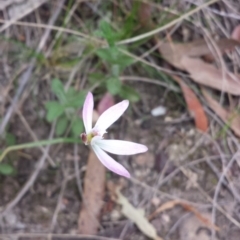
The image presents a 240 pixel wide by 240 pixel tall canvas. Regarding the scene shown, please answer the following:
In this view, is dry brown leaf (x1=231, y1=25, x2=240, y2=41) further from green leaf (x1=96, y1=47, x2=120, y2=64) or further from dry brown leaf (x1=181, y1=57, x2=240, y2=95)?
green leaf (x1=96, y1=47, x2=120, y2=64)

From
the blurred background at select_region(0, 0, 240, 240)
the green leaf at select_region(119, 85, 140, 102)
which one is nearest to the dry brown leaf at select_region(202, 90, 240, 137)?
the blurred background at select_region(0, 0, 240, 240)

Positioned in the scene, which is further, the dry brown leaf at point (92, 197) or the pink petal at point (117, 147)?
the dry brown leaf at point (92, 197)

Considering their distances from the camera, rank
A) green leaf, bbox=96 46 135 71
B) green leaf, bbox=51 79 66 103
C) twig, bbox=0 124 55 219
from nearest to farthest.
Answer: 1. green leaf, bbox=96 46 135 71
2. green leaf, bbox=51 79 66 103
3. twig, bbox=0 124 55 219

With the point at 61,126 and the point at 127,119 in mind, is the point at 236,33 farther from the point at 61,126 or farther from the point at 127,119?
the point at 61,126

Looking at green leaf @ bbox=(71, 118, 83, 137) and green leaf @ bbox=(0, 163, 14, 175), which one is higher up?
green leaf @ bbox=(71, 118, 83, 137)

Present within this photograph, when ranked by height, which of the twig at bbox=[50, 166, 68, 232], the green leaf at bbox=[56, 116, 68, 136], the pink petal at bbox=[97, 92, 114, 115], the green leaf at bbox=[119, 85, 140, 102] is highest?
the green leaf at bbox=[119, 85, 140, 102]

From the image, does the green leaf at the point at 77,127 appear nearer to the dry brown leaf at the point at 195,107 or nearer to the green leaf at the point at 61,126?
the green leaf at the point at 61,126

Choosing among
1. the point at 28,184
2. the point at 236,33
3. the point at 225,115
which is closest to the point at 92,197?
the point at 28,184

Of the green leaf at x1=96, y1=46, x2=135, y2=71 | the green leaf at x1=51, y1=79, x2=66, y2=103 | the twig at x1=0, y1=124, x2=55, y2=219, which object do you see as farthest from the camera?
the twig at x1=0, y1=124, x2=55, y2=219

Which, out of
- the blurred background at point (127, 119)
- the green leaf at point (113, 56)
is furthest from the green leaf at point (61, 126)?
the green leaf at point (113, 56)
